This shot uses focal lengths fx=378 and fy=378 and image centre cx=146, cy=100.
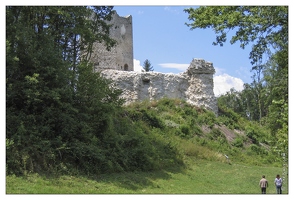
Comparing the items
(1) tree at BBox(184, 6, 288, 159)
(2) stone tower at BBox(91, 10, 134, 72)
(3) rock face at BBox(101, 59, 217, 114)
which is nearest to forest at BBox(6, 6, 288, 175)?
(1) tree at BBox(184, 6, 288, 159)

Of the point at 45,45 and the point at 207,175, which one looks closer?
the point at 45,45

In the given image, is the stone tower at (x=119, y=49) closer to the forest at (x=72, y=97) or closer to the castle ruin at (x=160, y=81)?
the castle ruin at (x=160, y=81)

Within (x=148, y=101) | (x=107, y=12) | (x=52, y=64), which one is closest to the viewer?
(x=52, y=64)

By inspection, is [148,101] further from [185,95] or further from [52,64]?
[52,64]

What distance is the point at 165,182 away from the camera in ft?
48.3

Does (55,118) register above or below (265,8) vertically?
below

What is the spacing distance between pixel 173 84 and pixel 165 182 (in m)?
16.0

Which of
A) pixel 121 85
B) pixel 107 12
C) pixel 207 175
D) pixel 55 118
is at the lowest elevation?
pixel 207 175

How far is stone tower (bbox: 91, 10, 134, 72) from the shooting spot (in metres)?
30.3

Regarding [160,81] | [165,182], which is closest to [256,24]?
[165,182]

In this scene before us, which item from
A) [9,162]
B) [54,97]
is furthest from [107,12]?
[9,162]

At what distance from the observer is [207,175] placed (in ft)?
56.9

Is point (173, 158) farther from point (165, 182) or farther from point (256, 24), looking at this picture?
point (256, 24)

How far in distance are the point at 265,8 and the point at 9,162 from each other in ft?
30.9
